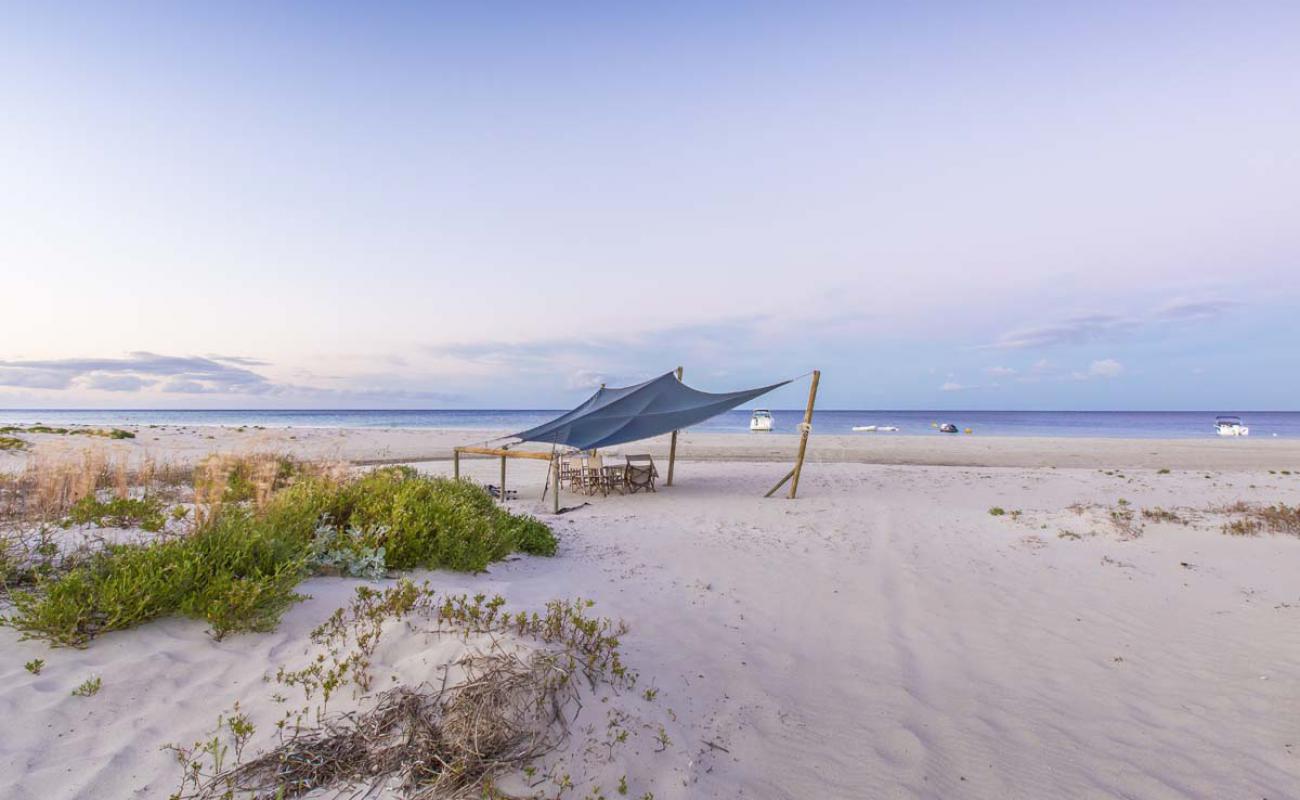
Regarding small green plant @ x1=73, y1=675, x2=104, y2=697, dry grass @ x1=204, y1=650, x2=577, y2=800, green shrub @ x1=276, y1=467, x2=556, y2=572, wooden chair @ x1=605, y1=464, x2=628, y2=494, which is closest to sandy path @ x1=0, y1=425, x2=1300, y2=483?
wooden chair @ x1=605, y1=464, x2=628, y2=494

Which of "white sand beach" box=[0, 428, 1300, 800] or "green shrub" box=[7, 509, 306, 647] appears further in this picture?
"green shrub" box=[7, 509, 306, 647]

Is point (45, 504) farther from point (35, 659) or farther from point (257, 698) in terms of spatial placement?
point (257, 698)

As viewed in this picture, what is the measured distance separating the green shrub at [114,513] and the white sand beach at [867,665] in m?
2.40

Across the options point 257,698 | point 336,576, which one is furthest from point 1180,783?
point 336,576

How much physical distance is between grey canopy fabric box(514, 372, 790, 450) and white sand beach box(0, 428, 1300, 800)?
7.38ft

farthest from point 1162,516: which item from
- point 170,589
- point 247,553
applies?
point 170,589

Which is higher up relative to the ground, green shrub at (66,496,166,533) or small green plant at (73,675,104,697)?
green shrub at (66,496,166,533)

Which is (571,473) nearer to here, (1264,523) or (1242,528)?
(1242,528)

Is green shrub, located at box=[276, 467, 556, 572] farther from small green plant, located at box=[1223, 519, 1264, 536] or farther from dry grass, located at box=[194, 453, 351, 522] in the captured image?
small green plant, located at box=[1223, 519, 1264, 536]

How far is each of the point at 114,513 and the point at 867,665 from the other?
6243 mm

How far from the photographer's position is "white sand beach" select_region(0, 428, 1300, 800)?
2695 millimetres

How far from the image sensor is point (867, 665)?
163 inches

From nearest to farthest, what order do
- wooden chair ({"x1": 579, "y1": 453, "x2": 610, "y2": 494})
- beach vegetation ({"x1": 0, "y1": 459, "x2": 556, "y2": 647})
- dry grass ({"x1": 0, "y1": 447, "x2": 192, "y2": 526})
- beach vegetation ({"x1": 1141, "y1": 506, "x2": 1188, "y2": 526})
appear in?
beach vegetation ({"x1": 0, "y1": 459, "x2": 556, "y2": 647}), dry grass ({"x1": 0, "y1": 447, "x2": 192, "y2": 526}), beach vegetation ({"x1": 1141, "y1": 506, "x2": 1188, "y2": 526}), wooden chair ({"x1": 579, "y1": 453, "x2": 610, "y2": 494})

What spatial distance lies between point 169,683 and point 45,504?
4.47 m
